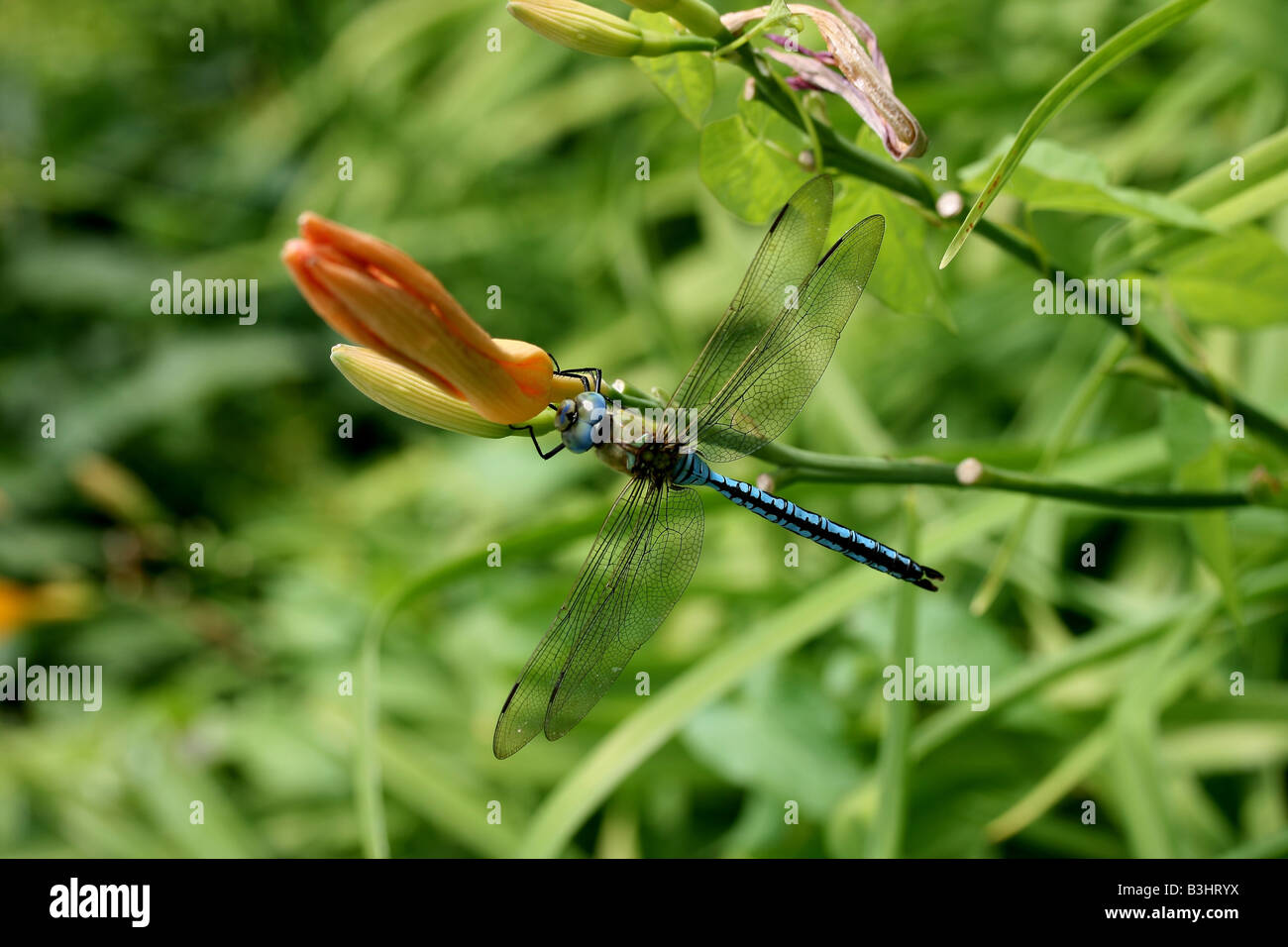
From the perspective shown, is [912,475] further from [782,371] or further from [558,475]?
[558,475]

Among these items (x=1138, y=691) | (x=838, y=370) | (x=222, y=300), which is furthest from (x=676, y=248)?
(x=1138, y=691)

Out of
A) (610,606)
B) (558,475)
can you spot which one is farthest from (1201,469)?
(558,475)

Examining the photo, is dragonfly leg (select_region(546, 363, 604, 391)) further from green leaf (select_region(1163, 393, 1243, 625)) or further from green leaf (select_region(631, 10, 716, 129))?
green leaf (select_region(1163, 393, 1243, 625))

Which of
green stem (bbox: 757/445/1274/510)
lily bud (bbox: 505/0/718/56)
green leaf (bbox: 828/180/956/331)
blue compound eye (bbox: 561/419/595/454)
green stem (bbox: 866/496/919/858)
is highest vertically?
lily bud (bbox: 505/0/718/56)

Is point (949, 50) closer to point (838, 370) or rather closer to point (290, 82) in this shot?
point (838, 370)

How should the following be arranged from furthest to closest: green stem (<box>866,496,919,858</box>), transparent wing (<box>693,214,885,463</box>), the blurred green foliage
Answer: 1. the blurred green foliage
2. green stem (<box>866,496,919,858</box>)
3. transparent wing (<box>693,214,885,463</box>)

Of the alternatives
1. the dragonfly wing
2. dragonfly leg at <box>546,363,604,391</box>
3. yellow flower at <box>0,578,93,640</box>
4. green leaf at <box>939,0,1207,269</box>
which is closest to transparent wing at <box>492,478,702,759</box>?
the dragonfly wing
